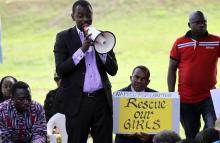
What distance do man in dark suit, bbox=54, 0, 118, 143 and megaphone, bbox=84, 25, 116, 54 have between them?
0.29ft

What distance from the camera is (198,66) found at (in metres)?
8.21

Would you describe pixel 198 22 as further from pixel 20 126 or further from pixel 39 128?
pixel 20 126

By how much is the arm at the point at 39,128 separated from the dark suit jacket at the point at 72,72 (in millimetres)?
222

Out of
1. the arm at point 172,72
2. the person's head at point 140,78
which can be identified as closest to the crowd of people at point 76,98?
the person's head at point 140,78

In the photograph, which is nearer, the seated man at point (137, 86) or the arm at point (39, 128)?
the arm at point (39, 128)

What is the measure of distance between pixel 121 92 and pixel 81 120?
81cm

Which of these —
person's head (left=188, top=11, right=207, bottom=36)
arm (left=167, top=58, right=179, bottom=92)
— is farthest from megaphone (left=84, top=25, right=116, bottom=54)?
arm (left=167, top=58, right=179, bottom=92)

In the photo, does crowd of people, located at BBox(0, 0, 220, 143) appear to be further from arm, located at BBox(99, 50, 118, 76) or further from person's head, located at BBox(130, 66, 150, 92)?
person's head, located at BBox(130, 66, 150, 92)

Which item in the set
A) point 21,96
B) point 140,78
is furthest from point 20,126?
point 140,78

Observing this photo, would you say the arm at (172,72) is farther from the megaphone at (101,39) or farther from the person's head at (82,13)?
the person's head at (82,13)

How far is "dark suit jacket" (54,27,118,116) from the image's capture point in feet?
22.9

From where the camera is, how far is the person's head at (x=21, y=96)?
6.98 meters

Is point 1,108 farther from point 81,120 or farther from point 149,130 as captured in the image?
point 149,130

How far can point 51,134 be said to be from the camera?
23.8 feet
